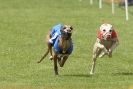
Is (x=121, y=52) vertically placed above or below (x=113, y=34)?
below

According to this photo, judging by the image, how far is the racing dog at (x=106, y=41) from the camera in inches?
524

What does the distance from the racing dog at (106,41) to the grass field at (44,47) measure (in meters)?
0.54

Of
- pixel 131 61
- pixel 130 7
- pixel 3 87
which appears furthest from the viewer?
pixel 130 7

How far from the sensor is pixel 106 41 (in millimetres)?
13703

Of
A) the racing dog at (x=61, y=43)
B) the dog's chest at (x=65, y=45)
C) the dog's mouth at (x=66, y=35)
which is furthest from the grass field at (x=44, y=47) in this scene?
the dog's mouth at (x=66, y=35)

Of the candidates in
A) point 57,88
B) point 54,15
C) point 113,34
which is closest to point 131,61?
point 113,34

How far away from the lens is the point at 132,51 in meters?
18.4

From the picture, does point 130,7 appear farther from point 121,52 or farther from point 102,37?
point 102,37

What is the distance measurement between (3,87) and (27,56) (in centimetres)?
522

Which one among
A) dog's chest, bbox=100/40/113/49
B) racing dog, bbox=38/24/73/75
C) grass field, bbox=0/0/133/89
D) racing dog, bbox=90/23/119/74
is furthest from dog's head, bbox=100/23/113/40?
grass field, bbox=0/0/133/89

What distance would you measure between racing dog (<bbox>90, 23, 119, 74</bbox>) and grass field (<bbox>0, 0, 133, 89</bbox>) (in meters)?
0.54

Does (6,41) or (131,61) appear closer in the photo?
(131,61)

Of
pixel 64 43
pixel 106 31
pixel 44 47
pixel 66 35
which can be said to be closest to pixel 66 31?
pixel 66 35

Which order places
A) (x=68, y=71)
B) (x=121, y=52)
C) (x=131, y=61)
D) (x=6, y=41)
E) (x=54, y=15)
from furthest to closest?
(x=54, y=15), (x=6, y=41), (x=121, y=52), (x=131, y=61), (x=68, y=71)
